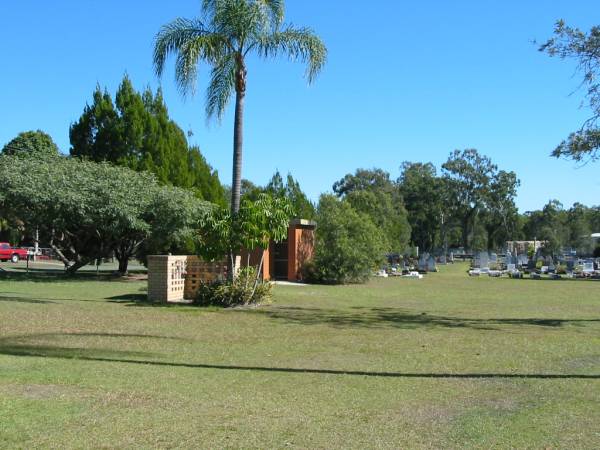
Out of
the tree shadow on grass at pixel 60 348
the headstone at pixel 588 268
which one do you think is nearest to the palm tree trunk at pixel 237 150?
the tree shadow on grass at pixel 60 348

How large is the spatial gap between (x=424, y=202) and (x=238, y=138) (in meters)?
69.2

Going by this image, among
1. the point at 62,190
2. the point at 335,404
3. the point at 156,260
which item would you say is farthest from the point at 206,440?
the point at 62,190

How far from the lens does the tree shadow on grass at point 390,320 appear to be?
14.0 m

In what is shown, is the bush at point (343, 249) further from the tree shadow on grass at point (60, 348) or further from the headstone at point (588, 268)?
the tree shadow on grass at point (60, 348)

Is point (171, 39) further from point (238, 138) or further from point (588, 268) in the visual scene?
point (588, 268)

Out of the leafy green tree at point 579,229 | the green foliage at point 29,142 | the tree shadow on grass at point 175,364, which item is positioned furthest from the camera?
the leafy green tree at point 579,229

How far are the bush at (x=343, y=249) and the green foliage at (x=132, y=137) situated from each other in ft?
24.5

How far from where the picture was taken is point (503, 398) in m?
7.08

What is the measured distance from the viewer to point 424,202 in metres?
84.3

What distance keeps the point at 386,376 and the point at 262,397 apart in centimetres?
204

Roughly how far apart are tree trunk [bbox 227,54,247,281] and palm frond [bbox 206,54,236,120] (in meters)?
0.20

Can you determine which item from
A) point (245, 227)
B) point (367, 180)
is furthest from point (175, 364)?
point (367, 180)

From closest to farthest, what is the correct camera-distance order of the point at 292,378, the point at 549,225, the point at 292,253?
1. the point at 292,378
2. the point at 292,253
3. the point at 549,225

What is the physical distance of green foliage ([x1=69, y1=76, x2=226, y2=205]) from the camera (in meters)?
33.2
